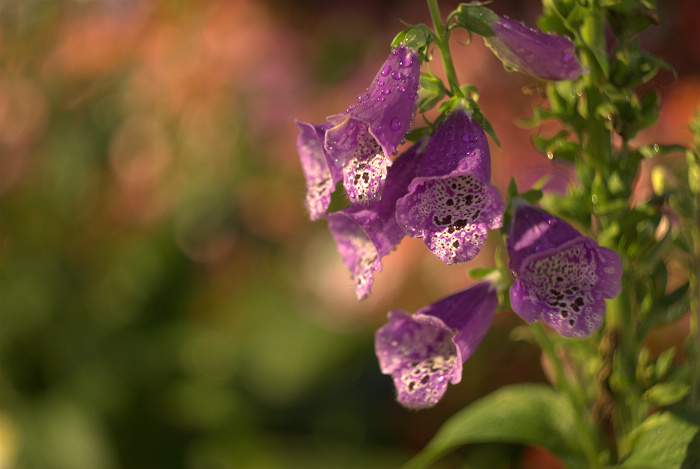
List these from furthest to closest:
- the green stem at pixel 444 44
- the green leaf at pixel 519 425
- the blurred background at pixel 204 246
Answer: the blurred background at pixel 204 246, the green leaf at pixel 519 425, the green stem at pixel 444 44

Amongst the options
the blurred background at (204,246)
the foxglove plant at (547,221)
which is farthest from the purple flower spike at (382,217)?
the blurred background at (204,246)

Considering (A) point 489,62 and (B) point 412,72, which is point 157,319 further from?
(B) point 412,72

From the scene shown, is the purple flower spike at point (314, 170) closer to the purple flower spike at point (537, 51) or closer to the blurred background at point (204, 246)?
the purple flower spike at point (537, 51)

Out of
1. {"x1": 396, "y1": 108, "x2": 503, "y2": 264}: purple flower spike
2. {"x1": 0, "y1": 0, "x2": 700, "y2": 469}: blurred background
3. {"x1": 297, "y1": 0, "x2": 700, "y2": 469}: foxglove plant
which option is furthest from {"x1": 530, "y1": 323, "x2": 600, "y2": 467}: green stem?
{"x1": 0, "y1": 0, "x2": 700, "y2": 469}: blurred background

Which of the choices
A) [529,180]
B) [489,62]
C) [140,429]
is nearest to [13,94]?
[140,429]

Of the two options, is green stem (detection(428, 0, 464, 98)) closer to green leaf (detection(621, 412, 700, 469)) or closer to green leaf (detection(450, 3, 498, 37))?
green leaf (detection(450, 3, 498, 37))

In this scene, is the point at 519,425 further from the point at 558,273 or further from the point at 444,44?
the point at 444,44

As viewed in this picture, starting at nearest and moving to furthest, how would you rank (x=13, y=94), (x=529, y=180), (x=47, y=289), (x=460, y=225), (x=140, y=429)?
(x=460, y=225)
(x=529, y=180)
(x=140, y=429)
(x=47, y=289)
(x=13, y=94)
